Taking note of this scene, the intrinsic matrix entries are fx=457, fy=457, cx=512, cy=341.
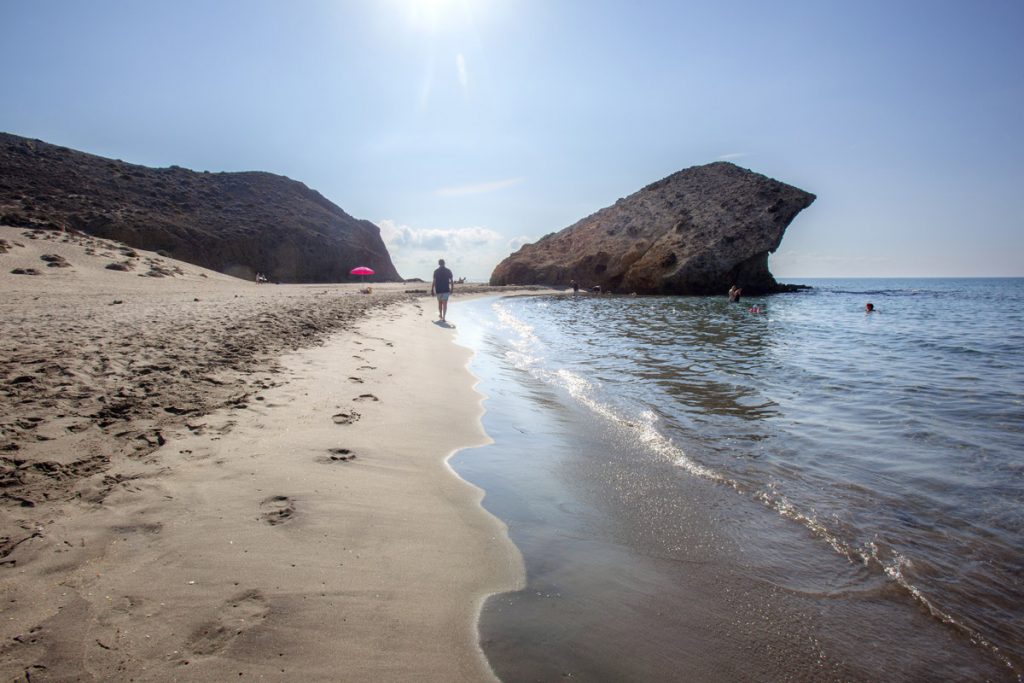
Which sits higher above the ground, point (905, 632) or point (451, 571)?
point (451, 571)

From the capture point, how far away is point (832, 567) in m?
2.82

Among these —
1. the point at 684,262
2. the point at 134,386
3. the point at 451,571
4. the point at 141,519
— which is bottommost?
the point at 451,571

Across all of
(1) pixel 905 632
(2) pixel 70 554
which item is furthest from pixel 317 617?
(1) pixel 905 632

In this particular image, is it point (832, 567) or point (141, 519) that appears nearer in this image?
point (141, 519)

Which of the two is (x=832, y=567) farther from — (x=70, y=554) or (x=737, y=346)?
(x=737, y=346)

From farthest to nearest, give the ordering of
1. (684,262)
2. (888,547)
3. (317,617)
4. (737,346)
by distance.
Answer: (684,262) → (737,346) → (888,547) → (317,617)

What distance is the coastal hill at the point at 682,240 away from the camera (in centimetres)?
4394

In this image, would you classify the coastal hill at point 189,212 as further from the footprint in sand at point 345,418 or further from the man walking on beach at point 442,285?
the footprint in sand at point 345,418

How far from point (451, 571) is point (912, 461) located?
Result: 15.5ft

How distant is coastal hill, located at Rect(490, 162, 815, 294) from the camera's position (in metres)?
43.9

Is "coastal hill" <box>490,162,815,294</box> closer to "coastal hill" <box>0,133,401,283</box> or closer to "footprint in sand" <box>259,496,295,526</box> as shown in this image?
"coastal hill" <box>0,133,401,283</box>

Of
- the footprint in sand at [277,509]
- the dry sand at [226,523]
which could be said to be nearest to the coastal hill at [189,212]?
the dry sand at [226,523]

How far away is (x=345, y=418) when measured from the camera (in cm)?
470

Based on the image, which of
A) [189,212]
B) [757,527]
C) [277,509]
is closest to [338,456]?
[277,509]
